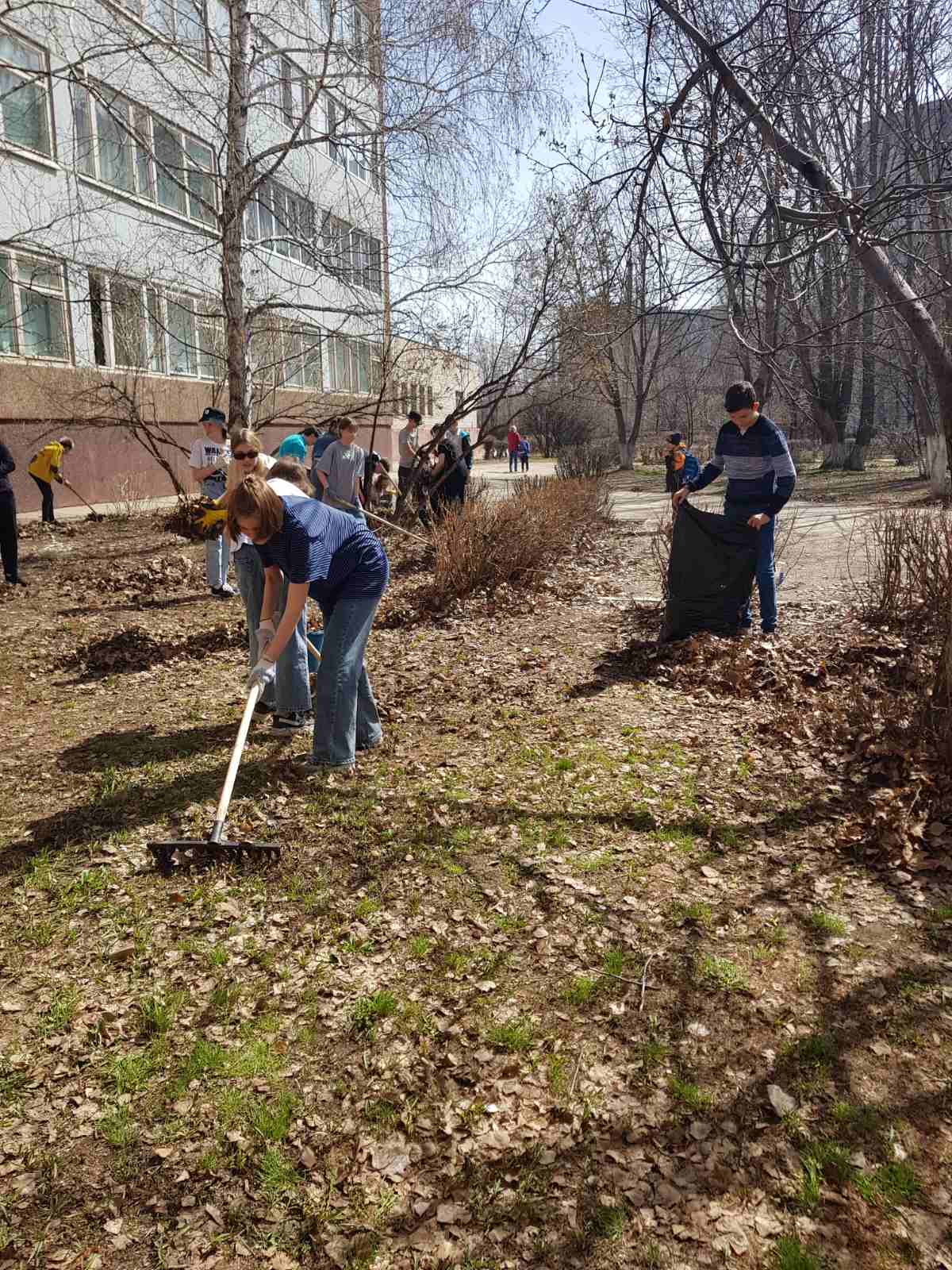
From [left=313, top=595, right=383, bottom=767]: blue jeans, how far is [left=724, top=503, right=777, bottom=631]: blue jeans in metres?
3.17

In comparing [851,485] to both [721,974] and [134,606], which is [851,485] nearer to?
[134,606]

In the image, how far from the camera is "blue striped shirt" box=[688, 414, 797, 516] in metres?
6.20

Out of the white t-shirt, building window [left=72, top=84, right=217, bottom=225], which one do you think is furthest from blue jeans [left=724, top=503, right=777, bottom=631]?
building window [left=72, top=84, right=217, bottom=225]

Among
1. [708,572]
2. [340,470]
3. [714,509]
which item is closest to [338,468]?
[340,470]

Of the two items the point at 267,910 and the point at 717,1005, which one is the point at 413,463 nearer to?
the point at 267,910

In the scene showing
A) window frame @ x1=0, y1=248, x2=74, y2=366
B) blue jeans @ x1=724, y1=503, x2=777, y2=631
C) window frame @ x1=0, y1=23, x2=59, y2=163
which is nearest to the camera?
blue jeans @ x1=724, y1=503, x2=777, y2=631

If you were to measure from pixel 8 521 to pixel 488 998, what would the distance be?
7.83 m

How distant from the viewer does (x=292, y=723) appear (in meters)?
5.31

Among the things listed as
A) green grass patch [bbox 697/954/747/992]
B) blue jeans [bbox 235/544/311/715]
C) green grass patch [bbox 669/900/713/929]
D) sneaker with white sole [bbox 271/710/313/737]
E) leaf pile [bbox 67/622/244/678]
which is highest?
blue jeans [bbox 235/544/311/715]

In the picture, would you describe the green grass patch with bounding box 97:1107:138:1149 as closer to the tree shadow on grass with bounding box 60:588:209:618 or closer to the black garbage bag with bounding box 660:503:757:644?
the black garbage bag with bounding box 660:503:757:644

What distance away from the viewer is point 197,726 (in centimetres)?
551

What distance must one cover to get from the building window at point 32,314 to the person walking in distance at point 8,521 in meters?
7.06

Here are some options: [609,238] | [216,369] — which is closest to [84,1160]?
[609,238]

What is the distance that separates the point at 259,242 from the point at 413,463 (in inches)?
154
